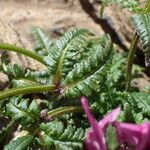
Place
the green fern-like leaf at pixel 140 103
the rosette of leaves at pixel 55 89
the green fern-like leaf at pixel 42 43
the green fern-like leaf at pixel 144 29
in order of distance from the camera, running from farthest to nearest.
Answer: the green fern-like leaf at pixel 42 43 < the green fern-like leaf at pixel 140 103 < the rosette of leaves at pixel 55 89 < the green fern-like leaf at pixel 144 29

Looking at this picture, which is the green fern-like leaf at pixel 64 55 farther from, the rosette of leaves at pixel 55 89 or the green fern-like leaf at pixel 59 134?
the green fern-like leaf at pixel 59 134

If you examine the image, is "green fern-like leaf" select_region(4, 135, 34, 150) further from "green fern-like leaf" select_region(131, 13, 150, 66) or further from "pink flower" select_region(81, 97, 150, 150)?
"pink flower" select_region(81, 97, 150, 150)

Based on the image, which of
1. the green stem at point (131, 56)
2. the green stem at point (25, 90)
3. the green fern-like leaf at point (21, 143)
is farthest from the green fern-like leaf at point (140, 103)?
the green fern-like leaf at point (21, 143)

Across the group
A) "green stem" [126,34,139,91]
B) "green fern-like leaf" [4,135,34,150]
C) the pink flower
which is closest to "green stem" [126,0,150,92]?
"green stem" [126,34,139,91]

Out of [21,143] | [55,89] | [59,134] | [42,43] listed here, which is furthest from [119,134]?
[42,43]

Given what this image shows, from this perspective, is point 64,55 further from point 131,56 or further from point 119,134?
point 119,134

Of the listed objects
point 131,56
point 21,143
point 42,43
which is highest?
point 42,43
